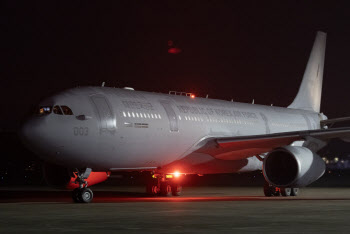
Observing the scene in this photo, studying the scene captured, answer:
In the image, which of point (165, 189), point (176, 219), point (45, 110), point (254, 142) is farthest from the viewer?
point (165, 189)

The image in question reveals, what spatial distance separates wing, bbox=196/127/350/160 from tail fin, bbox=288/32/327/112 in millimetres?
11237

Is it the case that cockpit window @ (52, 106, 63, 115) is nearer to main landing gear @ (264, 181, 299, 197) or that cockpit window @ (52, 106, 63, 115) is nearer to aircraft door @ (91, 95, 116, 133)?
aircraft door @ (91, 95, 116, 133)

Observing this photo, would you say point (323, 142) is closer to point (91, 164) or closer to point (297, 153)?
point (297, 153)

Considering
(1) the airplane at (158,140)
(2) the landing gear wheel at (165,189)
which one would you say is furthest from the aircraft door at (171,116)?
(2) the landing gear wheel at (165,189)

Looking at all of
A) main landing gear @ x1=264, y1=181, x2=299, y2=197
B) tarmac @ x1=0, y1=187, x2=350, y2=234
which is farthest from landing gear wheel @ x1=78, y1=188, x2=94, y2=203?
main landing gear @ x1=264, y1=181, x2=299, y2=197

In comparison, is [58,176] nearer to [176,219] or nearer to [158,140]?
[158,140]

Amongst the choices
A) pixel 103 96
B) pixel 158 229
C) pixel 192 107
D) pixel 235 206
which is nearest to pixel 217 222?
pixel 158 229

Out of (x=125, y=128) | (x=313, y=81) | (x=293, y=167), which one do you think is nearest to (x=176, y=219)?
(x=125, y=128)

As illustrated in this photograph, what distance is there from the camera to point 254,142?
88.3 feet

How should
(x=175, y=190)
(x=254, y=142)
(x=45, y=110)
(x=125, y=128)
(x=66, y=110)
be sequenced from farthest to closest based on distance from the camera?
(x=175, y=190) → (x=254, y=142) → (x=125, y=128) → (x=66, y=110) → (x=45, y=110)

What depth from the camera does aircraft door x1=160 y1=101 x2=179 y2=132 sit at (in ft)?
85.3

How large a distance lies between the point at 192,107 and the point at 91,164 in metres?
6.46

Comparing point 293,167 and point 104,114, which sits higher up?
point 104,114

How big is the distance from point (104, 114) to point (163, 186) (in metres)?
6.79
